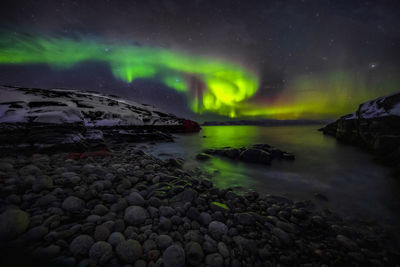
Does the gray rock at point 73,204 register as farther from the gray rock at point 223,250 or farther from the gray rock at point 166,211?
the gray rock at point 223,250

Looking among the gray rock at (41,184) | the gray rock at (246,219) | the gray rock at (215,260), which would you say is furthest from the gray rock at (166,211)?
the gray rock at (41,184)

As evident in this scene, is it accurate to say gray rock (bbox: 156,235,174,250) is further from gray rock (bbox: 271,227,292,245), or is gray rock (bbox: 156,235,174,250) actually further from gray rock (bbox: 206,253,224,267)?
gray rock (bbox: 271,227,292,245)

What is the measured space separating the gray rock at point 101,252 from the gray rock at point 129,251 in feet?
0.28

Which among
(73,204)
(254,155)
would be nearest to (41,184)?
(73,204)

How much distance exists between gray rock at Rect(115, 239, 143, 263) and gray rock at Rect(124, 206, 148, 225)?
1.44 ft

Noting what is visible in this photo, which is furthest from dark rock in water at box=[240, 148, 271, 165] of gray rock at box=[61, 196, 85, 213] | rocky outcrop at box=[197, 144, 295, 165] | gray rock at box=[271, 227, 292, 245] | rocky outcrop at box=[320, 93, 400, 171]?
gray rock at box=[61, 196, 85, 213]

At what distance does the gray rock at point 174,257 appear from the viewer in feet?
4.87

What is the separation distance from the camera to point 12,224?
1.57 metres

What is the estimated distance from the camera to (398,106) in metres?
8.29

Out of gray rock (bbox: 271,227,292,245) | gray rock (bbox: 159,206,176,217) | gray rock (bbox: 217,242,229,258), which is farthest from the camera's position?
gray rock (bbox: 159,206,176,217)

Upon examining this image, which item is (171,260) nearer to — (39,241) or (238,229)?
(238,229)

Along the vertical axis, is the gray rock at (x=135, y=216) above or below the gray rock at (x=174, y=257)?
above

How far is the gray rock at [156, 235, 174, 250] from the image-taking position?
5.54 feet

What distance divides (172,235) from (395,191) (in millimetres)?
7328
